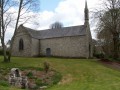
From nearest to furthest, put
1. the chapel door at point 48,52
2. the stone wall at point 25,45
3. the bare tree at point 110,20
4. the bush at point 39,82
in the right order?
the bush at point 39,82 < the bare tree at point 110,20 < the stone wall at point 25,45 < the chapel door at point 48,52

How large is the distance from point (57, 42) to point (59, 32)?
8.65 ft

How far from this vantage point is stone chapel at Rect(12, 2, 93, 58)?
4831cm

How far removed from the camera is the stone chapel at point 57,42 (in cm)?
4831

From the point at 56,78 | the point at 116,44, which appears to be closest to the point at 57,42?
the point at 116,44

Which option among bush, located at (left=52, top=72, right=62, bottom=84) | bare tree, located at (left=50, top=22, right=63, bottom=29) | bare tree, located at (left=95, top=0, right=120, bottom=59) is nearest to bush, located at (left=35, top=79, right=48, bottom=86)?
bush, located at (left=52, top=72, right=62, bottom=84)

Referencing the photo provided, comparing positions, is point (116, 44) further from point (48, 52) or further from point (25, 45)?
point (25, 45)

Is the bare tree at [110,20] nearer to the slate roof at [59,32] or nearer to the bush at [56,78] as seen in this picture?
the slate roof at [59,32]

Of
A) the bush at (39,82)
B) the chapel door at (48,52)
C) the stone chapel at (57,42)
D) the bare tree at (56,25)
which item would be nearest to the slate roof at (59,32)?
the stone chapel at (57,42)

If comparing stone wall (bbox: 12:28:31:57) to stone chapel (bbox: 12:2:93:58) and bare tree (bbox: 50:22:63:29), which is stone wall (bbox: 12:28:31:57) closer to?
stone chapel (bbox: 12:2:93:58)

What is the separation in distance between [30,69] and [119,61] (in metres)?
21.8

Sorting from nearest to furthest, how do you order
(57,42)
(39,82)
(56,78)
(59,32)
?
(39,82)
(56,78)
(57,42)
(59,32)

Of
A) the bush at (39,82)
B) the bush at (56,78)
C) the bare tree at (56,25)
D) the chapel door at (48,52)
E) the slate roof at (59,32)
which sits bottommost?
the bush at (39,82)

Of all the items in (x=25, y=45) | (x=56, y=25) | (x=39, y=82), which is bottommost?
(x=39, y=82)

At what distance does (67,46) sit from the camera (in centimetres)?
4941
